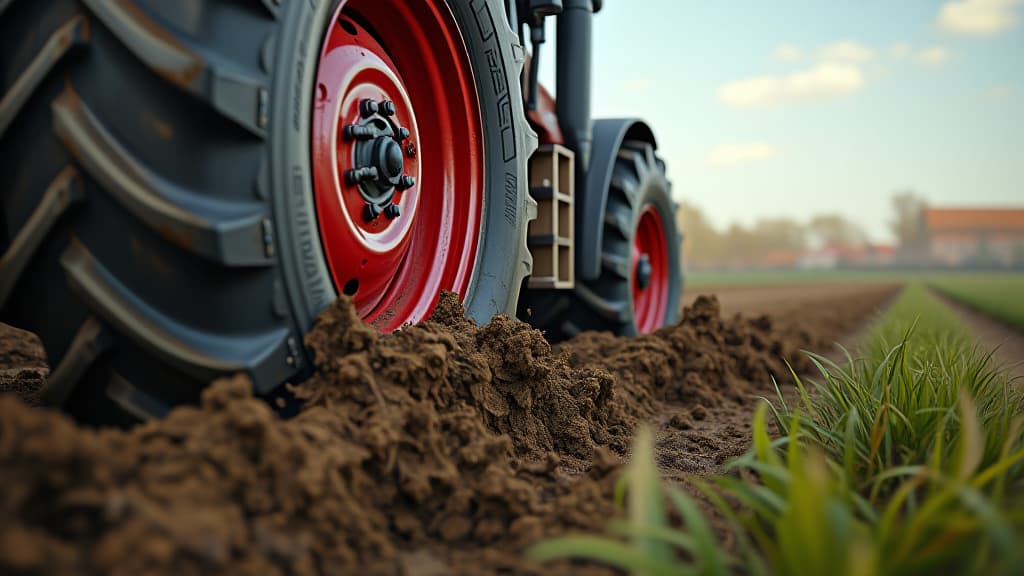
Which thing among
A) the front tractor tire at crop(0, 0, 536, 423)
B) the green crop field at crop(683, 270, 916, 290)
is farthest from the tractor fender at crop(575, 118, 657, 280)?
the green crop field at crop(683, 270, 916, 290)

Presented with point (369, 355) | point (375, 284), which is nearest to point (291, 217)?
point (369, 355)

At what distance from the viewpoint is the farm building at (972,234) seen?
241ft

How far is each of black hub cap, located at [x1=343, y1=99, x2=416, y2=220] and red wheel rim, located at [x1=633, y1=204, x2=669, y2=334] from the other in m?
2.32

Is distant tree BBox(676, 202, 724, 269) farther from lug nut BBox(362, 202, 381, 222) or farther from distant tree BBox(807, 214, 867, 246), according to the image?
lug nut BBox(362, 202, 381, 222)

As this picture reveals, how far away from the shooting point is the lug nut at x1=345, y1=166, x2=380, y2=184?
1844 mm

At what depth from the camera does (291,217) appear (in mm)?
1472

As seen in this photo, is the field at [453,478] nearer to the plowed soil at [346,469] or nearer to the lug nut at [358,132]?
the plowed soil at [346,469]

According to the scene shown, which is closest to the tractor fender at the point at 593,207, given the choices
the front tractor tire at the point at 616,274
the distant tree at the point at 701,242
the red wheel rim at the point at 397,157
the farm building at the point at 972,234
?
the front tractor tire at the point at 616,274

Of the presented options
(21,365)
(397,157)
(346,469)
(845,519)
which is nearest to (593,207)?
(397,157)

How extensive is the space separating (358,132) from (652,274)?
296 centimetres

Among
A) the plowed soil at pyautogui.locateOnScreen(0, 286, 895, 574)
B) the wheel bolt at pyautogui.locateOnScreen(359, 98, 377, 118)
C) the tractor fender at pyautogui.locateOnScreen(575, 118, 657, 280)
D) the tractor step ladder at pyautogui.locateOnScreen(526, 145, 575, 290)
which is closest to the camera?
the plowed soil at pyautogui.locateOnScreen(0, 286, 895, 574)

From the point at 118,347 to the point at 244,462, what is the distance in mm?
415

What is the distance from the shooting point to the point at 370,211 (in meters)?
1.95

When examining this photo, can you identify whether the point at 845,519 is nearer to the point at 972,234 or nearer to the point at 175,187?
the point at 175,187
